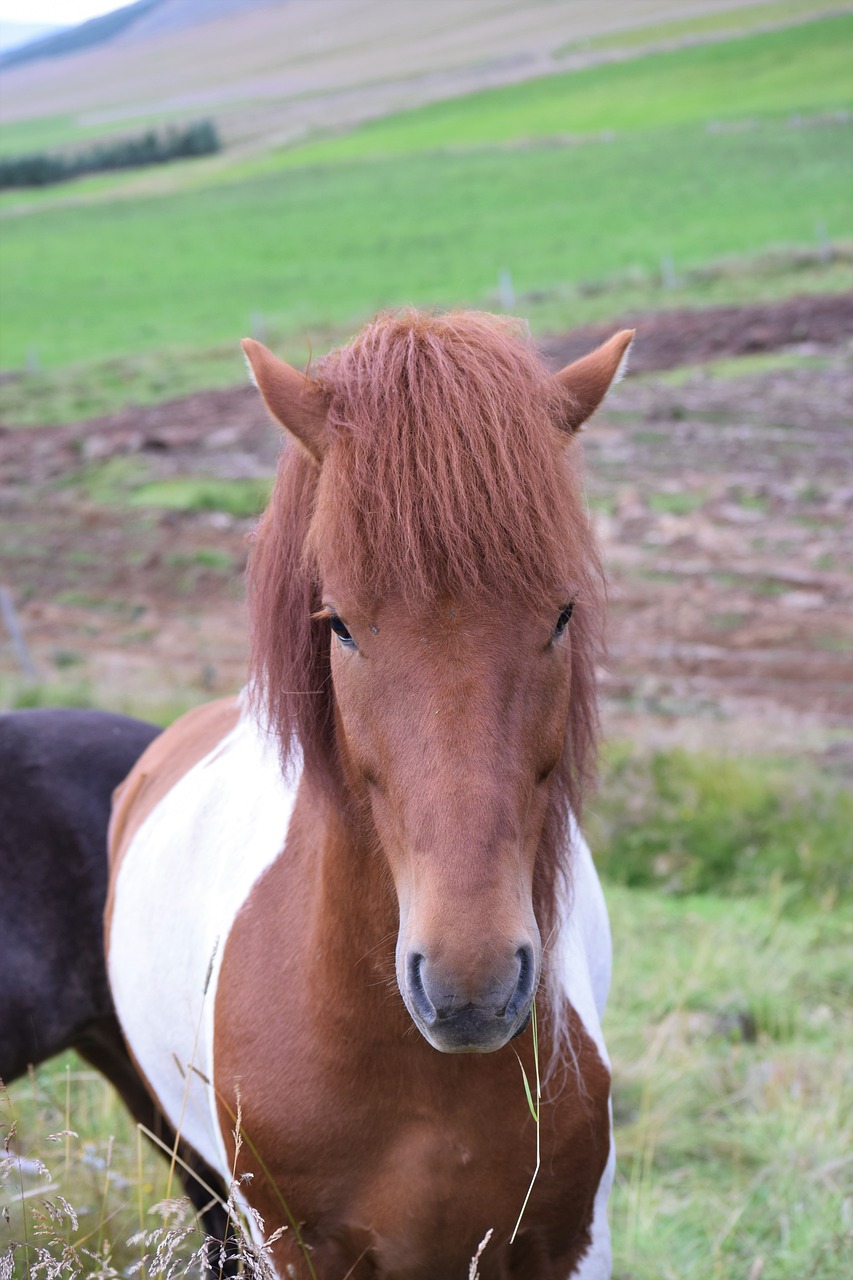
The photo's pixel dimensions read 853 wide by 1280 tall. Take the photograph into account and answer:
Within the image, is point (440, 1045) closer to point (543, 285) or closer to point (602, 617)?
point (602, 617)

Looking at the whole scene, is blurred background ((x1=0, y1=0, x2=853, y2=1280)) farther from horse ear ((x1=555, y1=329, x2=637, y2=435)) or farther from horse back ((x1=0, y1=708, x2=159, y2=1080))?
horse ear ((x1=555, y1=329, x2=637, y2=435))

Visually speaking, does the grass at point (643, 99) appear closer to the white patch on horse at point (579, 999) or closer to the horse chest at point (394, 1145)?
the white patch on horse at point (579, 999)

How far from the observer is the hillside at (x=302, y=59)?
69.2 meters

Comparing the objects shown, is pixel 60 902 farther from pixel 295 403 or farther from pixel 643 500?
pixel 643 500

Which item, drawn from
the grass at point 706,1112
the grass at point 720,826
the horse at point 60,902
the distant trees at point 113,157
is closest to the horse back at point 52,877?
the horse at point 60,902

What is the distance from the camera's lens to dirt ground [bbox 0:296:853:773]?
27.2 feet

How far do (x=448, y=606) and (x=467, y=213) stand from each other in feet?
126

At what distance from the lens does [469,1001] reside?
1.57 m

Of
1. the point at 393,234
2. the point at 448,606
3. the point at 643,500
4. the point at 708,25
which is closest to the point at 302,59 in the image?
the point at 708,25

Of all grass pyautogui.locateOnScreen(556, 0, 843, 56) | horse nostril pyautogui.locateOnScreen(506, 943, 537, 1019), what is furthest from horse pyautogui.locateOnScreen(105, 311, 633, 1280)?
grass pyautogui.locateOnScreen(556, 0, 843, 56)

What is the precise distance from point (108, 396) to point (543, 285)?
10.4 metres

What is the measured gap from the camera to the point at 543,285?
83.1ft

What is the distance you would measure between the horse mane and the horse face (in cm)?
7

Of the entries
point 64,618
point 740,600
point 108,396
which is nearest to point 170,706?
point 64,618
